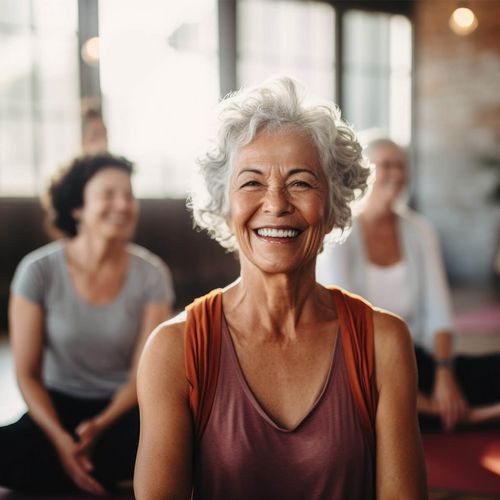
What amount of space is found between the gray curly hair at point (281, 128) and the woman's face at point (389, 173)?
139cm

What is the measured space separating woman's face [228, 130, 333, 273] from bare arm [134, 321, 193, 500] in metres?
0.25

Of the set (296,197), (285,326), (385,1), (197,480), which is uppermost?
(385,1)

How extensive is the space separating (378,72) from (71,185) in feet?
19.5

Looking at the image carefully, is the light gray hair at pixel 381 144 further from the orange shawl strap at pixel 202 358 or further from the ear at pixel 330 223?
the orange shawl strap at pixel 202 358

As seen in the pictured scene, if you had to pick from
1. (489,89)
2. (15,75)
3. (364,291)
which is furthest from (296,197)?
(489,89)

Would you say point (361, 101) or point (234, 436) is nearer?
point (234, 436)

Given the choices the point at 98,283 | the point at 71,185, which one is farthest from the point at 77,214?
the point at 98,283

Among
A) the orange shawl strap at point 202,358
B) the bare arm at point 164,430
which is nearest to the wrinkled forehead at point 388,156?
the orange shawl strap at point 202,358

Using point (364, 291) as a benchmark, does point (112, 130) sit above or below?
above

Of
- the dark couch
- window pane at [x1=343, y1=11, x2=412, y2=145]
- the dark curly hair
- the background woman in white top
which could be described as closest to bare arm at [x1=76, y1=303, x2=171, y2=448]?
the dark curly hair

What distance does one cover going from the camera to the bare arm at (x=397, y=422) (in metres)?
1.23

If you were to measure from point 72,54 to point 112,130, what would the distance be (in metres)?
0.73

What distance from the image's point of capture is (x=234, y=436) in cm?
121

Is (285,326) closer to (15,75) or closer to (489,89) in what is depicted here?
(15,75)
